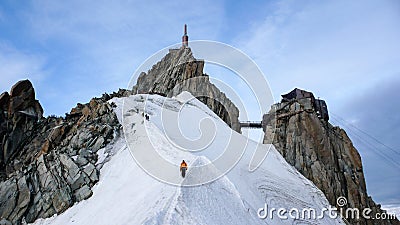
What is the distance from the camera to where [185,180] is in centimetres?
2078

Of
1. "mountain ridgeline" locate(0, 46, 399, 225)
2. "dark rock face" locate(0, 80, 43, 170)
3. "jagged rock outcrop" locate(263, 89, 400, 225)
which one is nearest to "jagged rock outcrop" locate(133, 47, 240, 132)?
"mountain ridgeline" locate(0, 46, 399, 225)

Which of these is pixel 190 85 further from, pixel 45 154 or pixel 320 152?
pixel 45 154

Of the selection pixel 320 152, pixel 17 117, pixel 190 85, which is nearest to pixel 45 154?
pixel 17 117

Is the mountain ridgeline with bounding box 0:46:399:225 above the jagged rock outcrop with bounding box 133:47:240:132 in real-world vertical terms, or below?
below

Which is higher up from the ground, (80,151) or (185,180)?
(80,151)

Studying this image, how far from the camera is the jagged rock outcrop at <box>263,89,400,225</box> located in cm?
3741

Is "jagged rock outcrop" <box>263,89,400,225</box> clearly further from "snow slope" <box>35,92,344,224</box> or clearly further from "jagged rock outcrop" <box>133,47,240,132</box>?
"jagged rock outcrop" <box>133,47,240,132</box>

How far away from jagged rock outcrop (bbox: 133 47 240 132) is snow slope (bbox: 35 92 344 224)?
18130 mm

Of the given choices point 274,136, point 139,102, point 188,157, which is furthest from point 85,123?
point 274,136

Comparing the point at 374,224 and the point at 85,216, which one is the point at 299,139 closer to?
the point at 374,224

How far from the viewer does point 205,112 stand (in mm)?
→ 46125

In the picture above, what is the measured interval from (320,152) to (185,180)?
24454 mm

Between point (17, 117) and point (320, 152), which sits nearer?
point (17, 117)

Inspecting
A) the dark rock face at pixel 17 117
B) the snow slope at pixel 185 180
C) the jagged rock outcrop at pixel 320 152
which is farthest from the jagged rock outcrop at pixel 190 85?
the dark rock face at pixel 17 117
